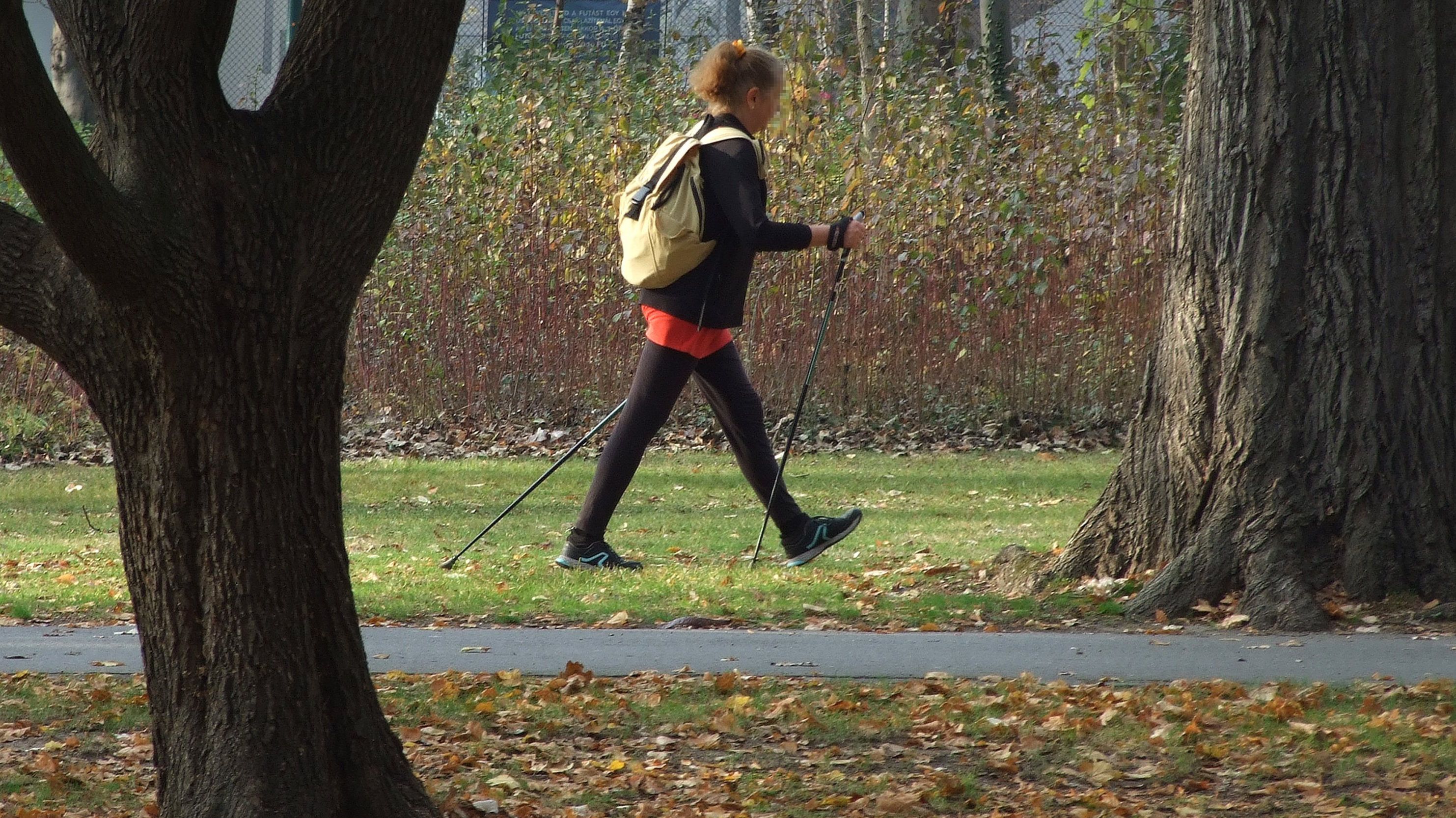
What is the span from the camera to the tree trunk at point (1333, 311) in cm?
527

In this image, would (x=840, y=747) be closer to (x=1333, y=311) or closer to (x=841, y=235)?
(x=1333, y=311)

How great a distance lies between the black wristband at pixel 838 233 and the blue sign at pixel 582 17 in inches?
315

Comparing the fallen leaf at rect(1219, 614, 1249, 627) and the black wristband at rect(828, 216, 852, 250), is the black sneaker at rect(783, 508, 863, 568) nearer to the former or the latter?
the black wristband at rect(828, 216, 852, 250)

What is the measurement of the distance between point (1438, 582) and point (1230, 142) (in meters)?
1.63

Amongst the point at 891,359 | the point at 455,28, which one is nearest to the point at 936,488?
the point at 891,359

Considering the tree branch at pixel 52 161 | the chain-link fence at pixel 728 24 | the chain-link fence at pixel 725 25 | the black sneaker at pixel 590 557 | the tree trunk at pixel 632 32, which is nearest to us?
the tree branch at pixel 52 161

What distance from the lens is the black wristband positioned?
6.22 m

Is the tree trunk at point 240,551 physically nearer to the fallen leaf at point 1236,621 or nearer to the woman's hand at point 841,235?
the fallen leaf at point 1236,621

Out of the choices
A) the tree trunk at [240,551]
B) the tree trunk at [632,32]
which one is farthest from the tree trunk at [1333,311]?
the tree trunk at [632,32]

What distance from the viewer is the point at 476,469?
11047 millimetres

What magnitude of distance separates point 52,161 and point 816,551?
4452mm

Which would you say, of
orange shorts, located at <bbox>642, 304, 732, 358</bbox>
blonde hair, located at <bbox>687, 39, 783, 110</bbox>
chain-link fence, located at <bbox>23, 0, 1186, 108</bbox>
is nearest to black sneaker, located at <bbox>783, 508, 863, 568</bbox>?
orange shorts, located at <bbox>642, 304, 732, 358</bbox>

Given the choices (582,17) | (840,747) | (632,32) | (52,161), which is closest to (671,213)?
(840,747)

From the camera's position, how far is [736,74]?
639cm
